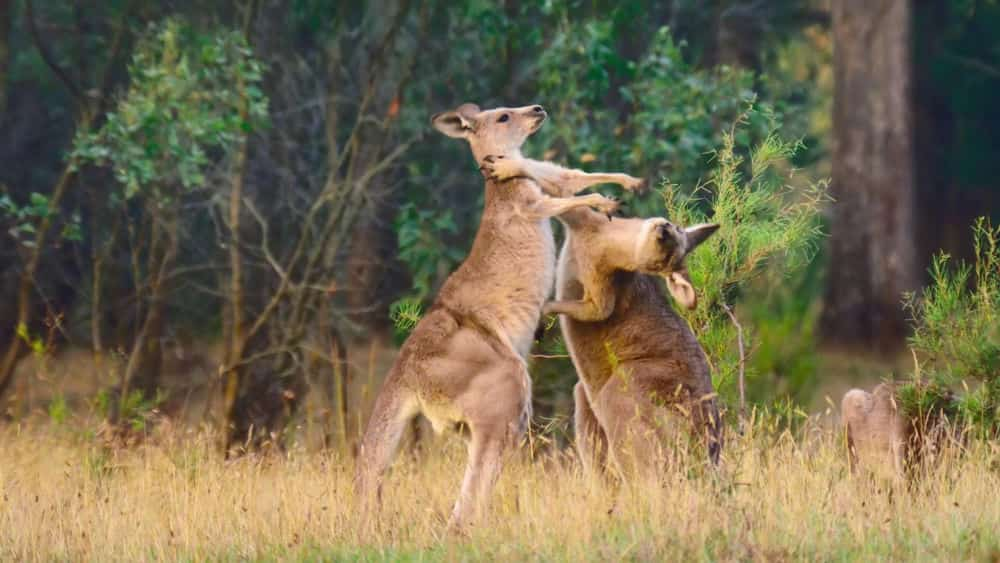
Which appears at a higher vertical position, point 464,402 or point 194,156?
point 194,156

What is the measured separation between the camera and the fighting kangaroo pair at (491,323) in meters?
7.57

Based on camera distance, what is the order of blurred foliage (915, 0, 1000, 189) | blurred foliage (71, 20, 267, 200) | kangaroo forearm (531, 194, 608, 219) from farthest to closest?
1. blurred foliage (915, 0, 1000, 189)
2. blurred foliage (71, 20, 267, 200)
3. kangaroo forearm (531, 194, 608, 219)

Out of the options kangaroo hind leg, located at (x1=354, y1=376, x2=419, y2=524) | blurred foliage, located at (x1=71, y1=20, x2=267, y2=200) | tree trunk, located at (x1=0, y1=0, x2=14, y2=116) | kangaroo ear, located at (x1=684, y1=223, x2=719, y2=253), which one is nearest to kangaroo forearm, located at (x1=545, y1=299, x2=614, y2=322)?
kangaroo ear, located at (x1=684, y1=223, x2=719, y2=253)

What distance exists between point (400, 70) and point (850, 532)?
29.9 feet

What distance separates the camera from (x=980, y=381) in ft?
30.1

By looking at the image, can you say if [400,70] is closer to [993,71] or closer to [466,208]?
[466,208]

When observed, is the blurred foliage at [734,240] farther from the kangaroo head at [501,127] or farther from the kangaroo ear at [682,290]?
the kangaroo head at [501,127]

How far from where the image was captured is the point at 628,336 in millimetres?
8328

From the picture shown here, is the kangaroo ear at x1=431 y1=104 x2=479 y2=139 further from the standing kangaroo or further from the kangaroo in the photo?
the kangaroo

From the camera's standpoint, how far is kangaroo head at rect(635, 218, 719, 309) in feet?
26.4

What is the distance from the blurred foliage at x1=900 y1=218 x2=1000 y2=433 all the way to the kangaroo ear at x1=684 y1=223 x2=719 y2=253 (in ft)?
4.16

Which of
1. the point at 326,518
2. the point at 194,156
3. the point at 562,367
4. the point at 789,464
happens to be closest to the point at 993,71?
the point at 562,367

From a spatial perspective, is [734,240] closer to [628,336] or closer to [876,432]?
[628,336]

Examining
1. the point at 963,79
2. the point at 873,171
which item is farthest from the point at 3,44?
the point at 963,79
